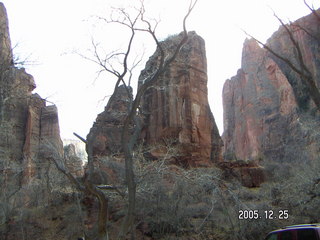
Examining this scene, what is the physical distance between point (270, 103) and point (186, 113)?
37918 mm

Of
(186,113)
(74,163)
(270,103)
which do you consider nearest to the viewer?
(74,163)

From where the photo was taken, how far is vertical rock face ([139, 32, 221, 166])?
30.7 m

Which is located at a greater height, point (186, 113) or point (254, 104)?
point (254, 104)

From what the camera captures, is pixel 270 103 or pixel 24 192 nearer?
pixel 24 192

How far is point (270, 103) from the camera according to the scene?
65.9 meters

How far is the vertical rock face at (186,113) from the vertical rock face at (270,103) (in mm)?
13617

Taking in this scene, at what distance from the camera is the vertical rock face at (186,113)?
30734 millimetres

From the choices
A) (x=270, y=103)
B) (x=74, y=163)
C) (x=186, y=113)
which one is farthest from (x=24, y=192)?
(x=270, y=103)

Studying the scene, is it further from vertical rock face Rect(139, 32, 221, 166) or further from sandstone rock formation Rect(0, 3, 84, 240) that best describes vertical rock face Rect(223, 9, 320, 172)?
sandstone rock formation Rect(0, 3, 84, 240)

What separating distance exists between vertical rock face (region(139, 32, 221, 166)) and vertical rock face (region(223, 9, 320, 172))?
1362 centimetres

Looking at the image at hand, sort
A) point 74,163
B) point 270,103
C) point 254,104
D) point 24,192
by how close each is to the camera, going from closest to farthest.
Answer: point 24,192 < point 74,163 < point 270,103 < point 254,104

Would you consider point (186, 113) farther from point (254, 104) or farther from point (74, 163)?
point (254, 104)

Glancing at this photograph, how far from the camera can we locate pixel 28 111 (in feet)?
140

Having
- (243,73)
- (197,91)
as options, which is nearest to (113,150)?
(197,91)
